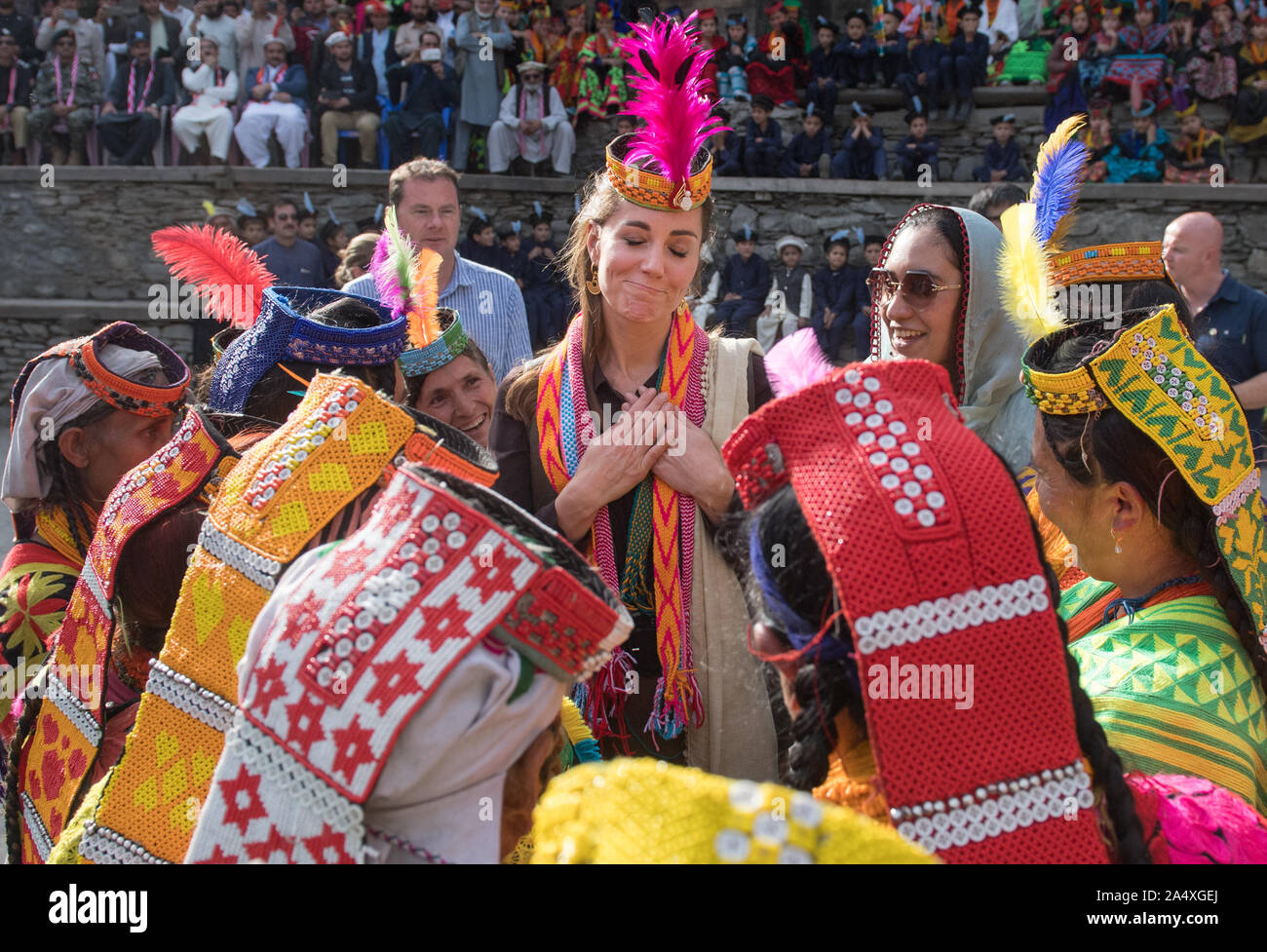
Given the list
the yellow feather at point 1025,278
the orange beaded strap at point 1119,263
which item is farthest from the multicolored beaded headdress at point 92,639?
the orange beaded strap at point 1119,263

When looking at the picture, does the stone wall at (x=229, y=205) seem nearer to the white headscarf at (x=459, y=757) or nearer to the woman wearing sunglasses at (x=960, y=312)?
the woman wearing sunglasses at (x=960, y=312)

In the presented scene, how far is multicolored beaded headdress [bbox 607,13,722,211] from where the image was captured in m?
2.94

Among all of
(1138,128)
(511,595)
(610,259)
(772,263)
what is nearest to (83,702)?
(511,595)

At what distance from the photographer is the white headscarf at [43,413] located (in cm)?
289

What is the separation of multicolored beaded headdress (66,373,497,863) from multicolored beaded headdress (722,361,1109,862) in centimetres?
75

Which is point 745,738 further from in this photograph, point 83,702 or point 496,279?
point 496,279

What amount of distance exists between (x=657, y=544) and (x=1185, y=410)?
3.93ft

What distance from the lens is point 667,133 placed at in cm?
295

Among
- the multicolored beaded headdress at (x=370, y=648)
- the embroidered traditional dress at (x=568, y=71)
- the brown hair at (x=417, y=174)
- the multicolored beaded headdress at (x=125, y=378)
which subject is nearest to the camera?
the multicolored beaded headdress at (x=370, y=648)

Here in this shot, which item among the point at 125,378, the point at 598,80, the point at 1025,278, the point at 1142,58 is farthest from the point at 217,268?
the point at 1142,58

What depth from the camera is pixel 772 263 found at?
14.9 m

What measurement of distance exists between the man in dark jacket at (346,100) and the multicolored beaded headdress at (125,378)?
12884mm

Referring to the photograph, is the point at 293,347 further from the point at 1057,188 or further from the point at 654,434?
the point at 1057,188
